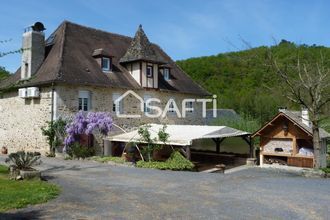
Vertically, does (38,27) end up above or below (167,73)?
above

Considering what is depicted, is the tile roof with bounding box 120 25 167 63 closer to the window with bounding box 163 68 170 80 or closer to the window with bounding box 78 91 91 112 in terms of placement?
the window with bounding box 163 68 170 80

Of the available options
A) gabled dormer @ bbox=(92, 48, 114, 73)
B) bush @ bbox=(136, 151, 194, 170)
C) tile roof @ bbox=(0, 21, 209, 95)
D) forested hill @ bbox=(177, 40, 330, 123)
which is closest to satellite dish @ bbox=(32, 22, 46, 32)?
tile roof @ bbox=(0, 21, 209, 95)

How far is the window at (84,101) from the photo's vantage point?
23425 mm

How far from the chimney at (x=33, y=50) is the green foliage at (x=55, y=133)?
151 inches

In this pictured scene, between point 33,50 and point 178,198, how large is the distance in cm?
1737

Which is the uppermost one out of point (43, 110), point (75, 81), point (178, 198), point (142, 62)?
point (142, 62)

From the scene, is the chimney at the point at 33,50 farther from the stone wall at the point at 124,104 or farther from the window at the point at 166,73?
the window at the point at 166,73

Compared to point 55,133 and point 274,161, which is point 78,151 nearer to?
point 55,133

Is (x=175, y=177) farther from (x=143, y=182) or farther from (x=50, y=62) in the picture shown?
(x=50, y=62)

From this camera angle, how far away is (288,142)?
831 inches

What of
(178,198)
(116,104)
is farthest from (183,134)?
(178,198)

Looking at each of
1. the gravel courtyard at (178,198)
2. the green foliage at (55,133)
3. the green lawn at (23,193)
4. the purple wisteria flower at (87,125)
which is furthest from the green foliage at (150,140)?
the green lawn at (23,193)

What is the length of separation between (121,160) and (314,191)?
10.7 meters

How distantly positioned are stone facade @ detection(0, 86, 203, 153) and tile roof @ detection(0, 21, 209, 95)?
0.60m
